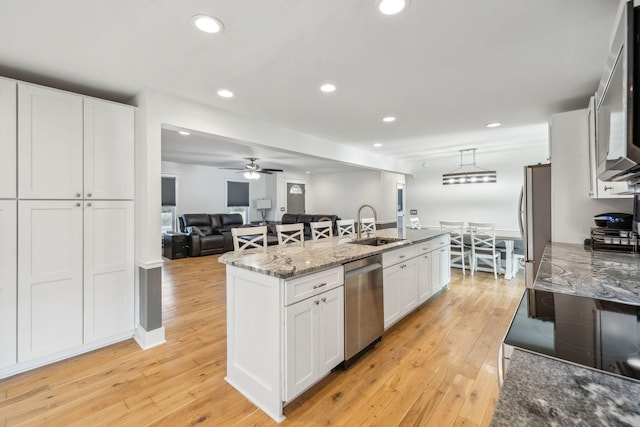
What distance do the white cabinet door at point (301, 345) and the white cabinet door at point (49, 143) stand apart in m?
2.27

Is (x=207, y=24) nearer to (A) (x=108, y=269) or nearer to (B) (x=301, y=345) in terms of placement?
(B) (x=301, y=345)

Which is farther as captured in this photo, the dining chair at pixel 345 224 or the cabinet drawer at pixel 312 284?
the dining chair at pixel 345 224

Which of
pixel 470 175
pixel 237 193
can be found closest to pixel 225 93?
pixel 470 175

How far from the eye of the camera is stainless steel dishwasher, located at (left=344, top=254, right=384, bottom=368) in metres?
2.22

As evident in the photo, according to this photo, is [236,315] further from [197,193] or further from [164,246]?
[197,193]

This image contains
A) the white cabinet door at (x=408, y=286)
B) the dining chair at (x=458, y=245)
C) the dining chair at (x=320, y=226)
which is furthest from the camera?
the dining chair at (x=458, y=245)

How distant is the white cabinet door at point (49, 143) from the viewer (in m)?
2.21

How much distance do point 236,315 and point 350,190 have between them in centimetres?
723

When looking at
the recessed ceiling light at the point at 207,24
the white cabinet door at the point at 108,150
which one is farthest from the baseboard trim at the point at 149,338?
the recessed ceiling light at the point at 207,24

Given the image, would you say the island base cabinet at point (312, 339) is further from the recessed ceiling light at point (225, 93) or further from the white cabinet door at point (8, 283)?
the white cabinet door at point (8, 283)

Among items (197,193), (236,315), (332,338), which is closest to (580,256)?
(332,338)

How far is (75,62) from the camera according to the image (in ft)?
7.00

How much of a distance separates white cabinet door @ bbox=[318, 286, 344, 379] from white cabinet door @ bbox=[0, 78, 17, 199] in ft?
8.48

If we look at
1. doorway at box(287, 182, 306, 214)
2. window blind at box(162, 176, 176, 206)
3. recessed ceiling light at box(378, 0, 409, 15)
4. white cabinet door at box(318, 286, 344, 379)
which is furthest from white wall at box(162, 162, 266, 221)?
recessed ceiling light at box(378, 0, 409, 15)
